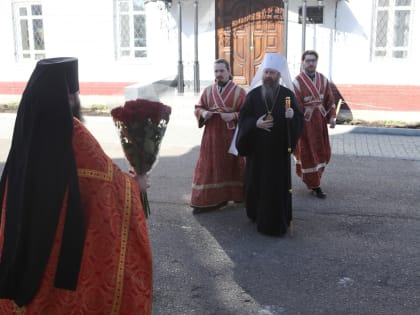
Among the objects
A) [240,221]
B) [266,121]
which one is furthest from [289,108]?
[240,221]

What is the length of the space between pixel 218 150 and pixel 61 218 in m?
3.72

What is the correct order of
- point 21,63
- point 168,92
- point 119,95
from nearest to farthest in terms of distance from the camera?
point 119,95
point 168,92
point 21,63

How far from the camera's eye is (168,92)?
3.34 metres

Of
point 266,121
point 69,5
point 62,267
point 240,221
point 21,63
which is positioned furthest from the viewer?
point 21,63

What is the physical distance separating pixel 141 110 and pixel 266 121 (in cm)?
250

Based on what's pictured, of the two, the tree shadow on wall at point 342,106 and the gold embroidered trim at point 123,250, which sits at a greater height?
the gold embroidered trim at point 123,250

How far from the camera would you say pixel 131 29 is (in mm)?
14422

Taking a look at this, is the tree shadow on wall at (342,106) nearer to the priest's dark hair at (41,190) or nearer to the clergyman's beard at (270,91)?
the clergyman's beard at (270,91)

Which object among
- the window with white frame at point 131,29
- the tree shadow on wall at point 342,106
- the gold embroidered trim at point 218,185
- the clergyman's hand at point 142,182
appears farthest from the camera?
the window with white frame at point 131,29

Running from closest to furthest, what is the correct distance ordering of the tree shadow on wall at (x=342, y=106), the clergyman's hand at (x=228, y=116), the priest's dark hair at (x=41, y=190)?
the priest's dark hair at (x=41, y=190)
the clergyman's hand at (x=228, y=116)
the tree shadow on wall at (x=342, y=106)

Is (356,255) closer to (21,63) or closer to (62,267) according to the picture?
(62,267)

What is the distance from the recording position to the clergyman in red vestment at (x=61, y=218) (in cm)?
219

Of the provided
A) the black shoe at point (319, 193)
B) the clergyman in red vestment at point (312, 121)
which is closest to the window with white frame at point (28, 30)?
the clergyman in red vestment at point (312, 121)

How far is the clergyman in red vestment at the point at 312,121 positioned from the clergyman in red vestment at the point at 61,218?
434cm
